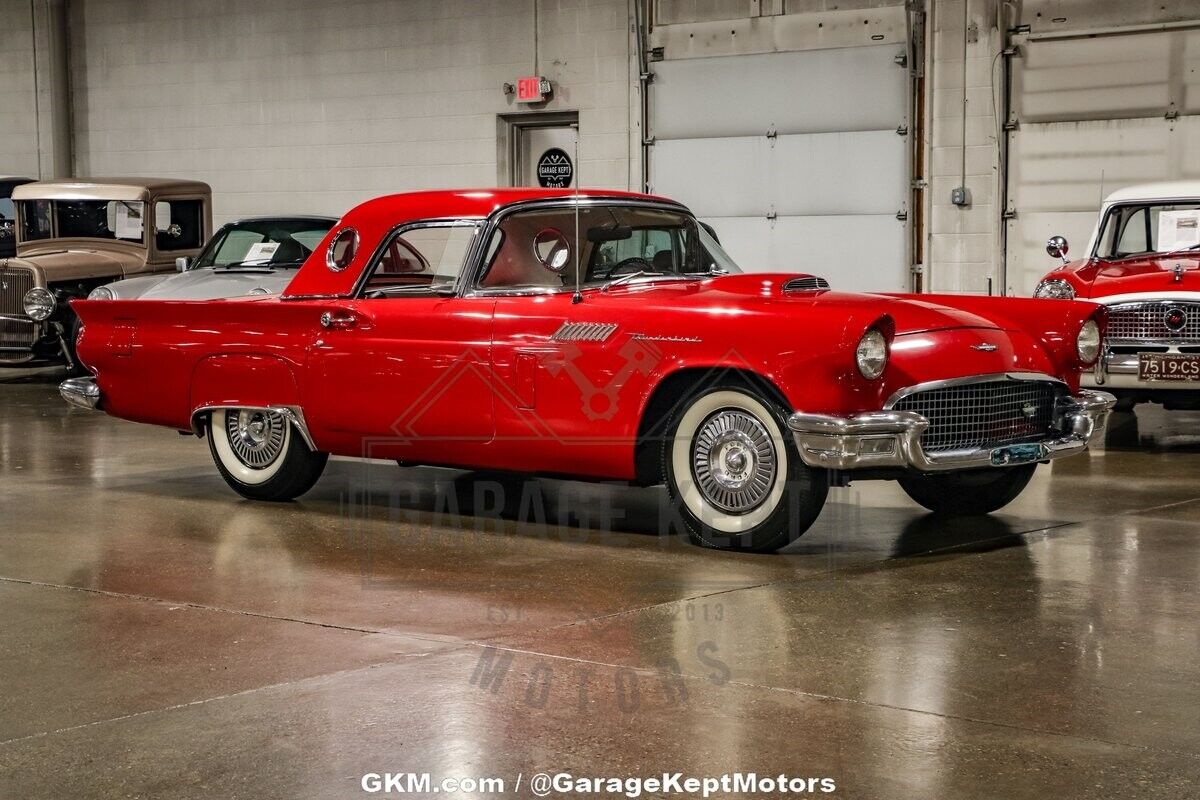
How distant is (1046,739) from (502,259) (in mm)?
3990

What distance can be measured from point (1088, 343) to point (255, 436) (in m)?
4.12

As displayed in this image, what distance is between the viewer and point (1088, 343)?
750cm

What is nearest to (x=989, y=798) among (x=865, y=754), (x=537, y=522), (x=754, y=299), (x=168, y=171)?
(x=865, y=754)

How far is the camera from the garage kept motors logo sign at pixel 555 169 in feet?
60.8

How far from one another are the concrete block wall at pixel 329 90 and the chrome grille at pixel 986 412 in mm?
11365

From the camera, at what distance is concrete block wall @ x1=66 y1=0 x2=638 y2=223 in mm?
18234

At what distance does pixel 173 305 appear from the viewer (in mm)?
8102

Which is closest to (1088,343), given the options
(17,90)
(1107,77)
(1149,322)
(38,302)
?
(1149,322)

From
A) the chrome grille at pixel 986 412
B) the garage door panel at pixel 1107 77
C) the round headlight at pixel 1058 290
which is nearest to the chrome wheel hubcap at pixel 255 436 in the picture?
the chrome grille at pixel 986 412

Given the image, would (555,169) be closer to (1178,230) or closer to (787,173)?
(787,173)

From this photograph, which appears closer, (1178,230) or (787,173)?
(1178,230)

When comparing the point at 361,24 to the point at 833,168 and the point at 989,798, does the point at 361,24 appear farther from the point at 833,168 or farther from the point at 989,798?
the point at 989,798

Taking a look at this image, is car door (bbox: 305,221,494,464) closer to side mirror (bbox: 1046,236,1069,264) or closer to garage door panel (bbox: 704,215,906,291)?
side mirror (bbox: 1046,236,1069,264)

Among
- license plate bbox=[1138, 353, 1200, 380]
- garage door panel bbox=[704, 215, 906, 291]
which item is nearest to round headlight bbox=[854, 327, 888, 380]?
license plate bbox=[1138, 353, 1200, 380]
